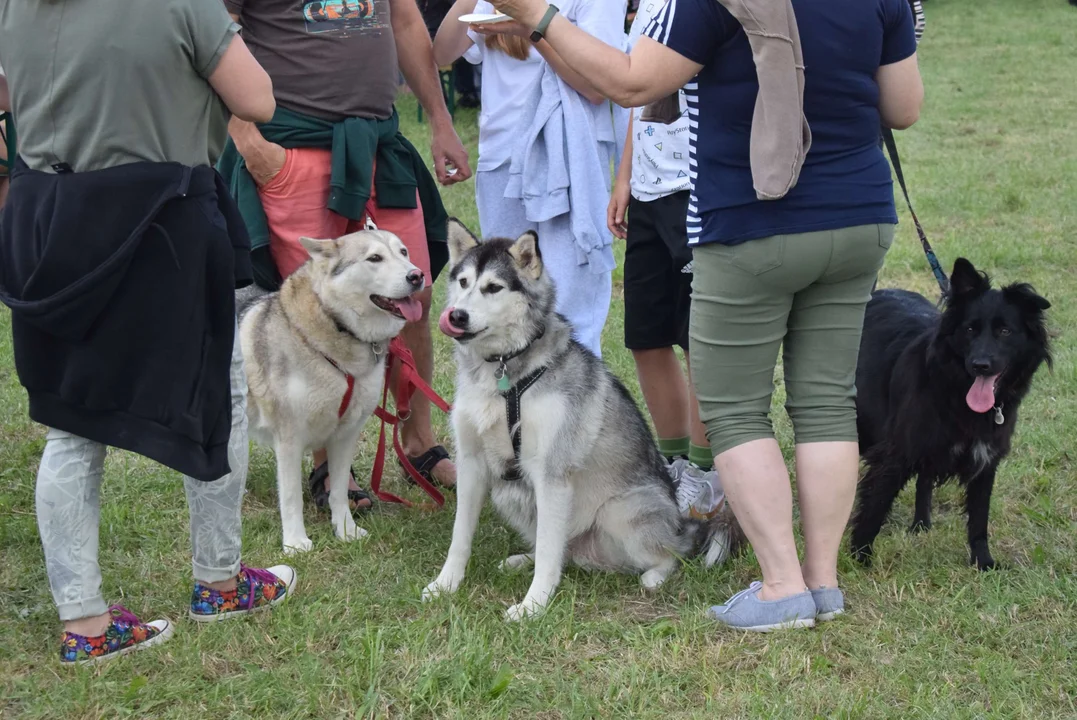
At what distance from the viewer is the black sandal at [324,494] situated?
3.98 m

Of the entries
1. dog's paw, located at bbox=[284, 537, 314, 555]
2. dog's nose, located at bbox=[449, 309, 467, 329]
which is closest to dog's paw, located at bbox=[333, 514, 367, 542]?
dog's paw, located at bbox=[284, 537, 314, 555]

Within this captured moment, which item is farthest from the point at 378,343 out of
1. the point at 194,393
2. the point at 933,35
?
the point at 933,35

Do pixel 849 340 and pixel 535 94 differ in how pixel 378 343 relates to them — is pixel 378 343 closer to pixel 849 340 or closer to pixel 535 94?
pixel 535 94

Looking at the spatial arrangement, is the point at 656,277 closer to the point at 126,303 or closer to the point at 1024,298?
the point at 1024,298

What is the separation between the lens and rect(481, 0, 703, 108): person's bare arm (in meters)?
2.52

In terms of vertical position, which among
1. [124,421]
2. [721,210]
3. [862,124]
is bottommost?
[124,421]

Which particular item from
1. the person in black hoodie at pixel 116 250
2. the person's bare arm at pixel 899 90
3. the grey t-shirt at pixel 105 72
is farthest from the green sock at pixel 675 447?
the grey t-shirt at pixel 105 72

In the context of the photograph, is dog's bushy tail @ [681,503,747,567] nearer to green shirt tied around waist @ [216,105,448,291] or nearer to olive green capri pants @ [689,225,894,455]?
olive green capri pants @ [689,225,894,455]

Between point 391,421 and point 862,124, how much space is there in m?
2.11

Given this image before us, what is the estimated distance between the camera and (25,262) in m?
2.43

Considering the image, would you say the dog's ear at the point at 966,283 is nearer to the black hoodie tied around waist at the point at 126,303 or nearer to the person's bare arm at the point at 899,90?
the person's bare arm at the point at 899,90

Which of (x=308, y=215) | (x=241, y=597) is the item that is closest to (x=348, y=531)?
(x=241, y=597)

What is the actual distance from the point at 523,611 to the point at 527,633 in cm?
13

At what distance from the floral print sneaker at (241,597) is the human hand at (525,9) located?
1.68 m
